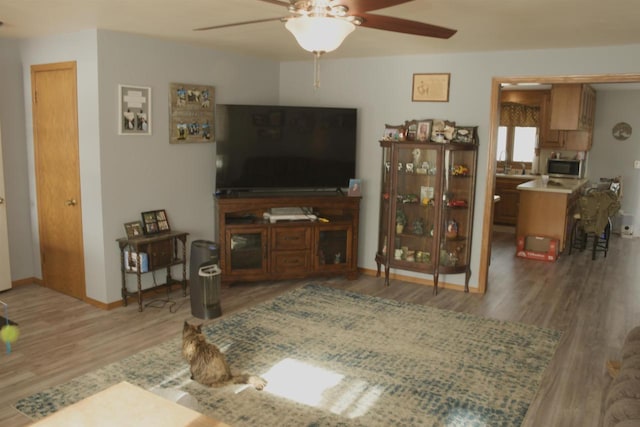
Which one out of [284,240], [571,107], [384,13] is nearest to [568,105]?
[571,107]

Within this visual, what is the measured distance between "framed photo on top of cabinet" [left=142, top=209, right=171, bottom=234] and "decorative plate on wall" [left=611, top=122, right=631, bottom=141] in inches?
302

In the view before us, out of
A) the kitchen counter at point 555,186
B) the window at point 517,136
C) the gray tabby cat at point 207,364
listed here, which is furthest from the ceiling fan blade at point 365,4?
the window at point 517,136

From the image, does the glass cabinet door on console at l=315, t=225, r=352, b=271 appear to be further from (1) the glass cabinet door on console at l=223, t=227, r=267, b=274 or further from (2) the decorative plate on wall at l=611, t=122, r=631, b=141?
(2) the decorative plate on wall at l=611, t=122, r=631, b=141

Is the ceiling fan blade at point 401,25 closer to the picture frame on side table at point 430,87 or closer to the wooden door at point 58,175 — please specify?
the picture frame on side table at point 430,87

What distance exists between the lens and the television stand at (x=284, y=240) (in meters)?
5.27

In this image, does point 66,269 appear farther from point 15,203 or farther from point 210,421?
point 210,421

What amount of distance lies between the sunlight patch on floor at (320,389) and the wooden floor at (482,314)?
938mm

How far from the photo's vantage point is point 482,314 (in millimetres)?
4750

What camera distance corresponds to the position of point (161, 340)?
397 cm

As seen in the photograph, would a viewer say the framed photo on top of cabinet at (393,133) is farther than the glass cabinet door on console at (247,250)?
Yes

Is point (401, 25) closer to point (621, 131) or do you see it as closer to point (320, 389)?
point (320, 389)

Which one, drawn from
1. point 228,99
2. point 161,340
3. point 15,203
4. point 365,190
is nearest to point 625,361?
point 161,340

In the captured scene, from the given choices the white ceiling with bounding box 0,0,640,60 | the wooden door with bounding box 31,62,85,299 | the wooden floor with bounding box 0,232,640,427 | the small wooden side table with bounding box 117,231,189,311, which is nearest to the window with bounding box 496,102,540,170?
the wooden floor with bounding box 0,232,640,427

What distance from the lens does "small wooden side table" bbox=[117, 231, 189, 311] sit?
4.53 metres
